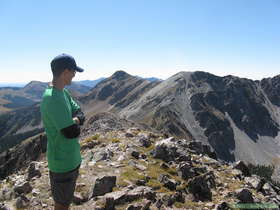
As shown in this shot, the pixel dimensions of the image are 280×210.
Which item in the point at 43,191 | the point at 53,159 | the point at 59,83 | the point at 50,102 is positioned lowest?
the point at 43,191

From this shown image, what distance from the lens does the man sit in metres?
6.25

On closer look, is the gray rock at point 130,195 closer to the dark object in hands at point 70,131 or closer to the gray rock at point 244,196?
the gray rock at point 244,196

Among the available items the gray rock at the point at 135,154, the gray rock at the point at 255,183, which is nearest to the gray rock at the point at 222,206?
the gray rock at the point at 255,183

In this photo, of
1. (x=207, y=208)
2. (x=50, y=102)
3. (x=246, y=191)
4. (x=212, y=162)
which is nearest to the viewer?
(x=50, y=102)

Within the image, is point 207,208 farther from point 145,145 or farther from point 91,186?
point 145,145

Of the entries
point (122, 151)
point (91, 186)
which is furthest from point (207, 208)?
point (122, 151)

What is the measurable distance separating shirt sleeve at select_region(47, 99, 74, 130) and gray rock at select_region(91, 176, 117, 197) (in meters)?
7.63

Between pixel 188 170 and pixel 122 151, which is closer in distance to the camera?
pixel 188 170

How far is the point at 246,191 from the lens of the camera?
1536 centimetres

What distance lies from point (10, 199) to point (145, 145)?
13311 millimetres

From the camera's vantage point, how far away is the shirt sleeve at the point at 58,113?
618 centimetres

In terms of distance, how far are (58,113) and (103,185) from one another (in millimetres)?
8064

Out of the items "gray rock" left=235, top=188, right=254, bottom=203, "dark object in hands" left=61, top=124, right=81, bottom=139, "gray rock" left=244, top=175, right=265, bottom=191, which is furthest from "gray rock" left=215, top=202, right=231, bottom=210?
"dark object in hands" left=61, top=124, right=81, bottom=139

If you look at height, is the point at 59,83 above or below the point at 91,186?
above
